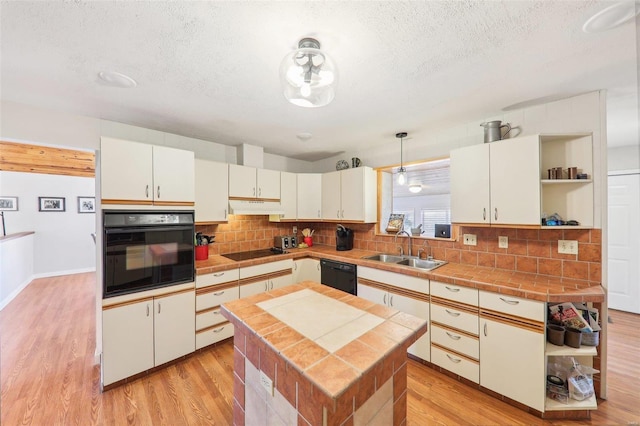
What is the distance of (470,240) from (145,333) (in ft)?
10.8

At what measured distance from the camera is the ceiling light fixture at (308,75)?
45.5 inches

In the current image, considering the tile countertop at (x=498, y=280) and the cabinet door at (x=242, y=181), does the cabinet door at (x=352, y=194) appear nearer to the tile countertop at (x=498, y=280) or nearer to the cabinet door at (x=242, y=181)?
the tile countertop at (x=498, y=280)

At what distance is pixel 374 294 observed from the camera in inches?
105

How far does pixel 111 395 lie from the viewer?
195 centimetres

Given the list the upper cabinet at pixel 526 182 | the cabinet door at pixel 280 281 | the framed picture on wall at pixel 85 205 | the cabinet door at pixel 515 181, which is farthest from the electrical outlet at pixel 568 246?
the framed picture on wall at pixel 85 205

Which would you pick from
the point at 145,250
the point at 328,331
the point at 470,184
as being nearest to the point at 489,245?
the point at 470,184

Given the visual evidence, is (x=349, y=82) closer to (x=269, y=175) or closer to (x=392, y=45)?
(x=392, y=45)

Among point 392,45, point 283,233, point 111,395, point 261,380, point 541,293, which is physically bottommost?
point 111,395

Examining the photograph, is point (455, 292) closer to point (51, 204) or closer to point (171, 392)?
point (171, 392)

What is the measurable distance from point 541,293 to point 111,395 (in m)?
3.36

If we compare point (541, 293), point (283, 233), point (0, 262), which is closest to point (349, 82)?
point (541, 293)

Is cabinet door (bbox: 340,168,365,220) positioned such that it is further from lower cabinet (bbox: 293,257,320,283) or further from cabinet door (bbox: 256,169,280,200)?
cabinet door (bbox: 256,169,280,200)

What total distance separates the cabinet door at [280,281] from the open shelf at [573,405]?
8.40ft

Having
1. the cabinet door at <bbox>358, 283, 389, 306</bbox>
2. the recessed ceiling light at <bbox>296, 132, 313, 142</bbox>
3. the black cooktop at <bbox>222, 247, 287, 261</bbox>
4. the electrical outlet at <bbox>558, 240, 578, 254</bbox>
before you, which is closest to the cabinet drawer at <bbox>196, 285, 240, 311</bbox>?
the black cooktop at <bbox>222, 247, 287, 261</bbox>
